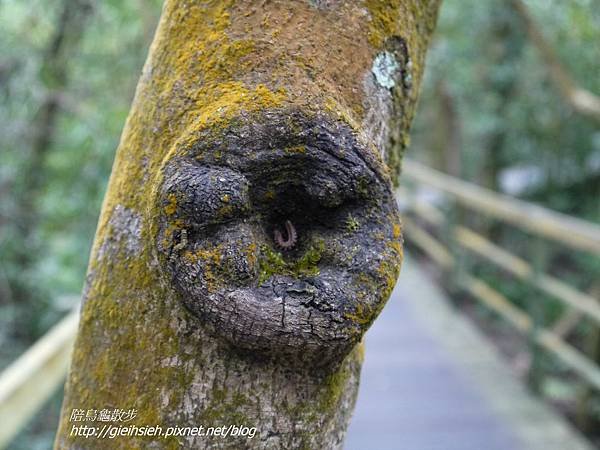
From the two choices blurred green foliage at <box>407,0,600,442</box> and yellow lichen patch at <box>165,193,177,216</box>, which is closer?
yellow lichen patch at <box>165,193,177,216</box>

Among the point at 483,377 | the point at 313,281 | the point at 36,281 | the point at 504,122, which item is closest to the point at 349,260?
the point at 313,281

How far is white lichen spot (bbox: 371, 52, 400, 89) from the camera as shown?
2.60ft

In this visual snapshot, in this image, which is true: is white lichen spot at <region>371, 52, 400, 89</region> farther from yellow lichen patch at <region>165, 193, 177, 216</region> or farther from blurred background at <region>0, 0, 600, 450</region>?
blurred background at <region>0, 0, 600, 450</region>

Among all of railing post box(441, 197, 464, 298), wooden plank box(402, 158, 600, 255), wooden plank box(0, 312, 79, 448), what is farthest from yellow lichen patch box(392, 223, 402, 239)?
railing post box(441, 197, 464, 298)

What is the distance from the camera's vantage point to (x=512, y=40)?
15.7ft

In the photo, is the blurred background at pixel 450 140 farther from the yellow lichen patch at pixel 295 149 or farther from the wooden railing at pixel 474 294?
the yellow lichen patch at pixel 295 149

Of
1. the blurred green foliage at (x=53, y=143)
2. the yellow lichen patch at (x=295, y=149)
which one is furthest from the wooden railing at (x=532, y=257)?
the yellow lichen patch at (x=295, y=149)

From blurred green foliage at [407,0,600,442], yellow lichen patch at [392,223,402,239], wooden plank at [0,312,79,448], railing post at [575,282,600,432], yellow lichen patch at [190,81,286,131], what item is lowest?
wooden plank at [0,312,79,448]

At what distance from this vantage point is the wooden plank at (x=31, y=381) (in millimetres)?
1463

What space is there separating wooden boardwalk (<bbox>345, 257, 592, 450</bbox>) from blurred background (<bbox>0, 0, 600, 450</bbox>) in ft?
0.79

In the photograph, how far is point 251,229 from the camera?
0.71 metres

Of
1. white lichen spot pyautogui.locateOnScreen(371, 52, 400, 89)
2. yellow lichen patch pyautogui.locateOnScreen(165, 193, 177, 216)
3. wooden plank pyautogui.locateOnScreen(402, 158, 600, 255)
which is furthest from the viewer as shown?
wooden plank pyautogui.locateOnScreen(402, 158, 600, 255)

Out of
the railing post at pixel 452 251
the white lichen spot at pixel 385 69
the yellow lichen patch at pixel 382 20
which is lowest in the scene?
the white lichen spot at pixel 385 69

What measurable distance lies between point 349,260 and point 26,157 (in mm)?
3201
